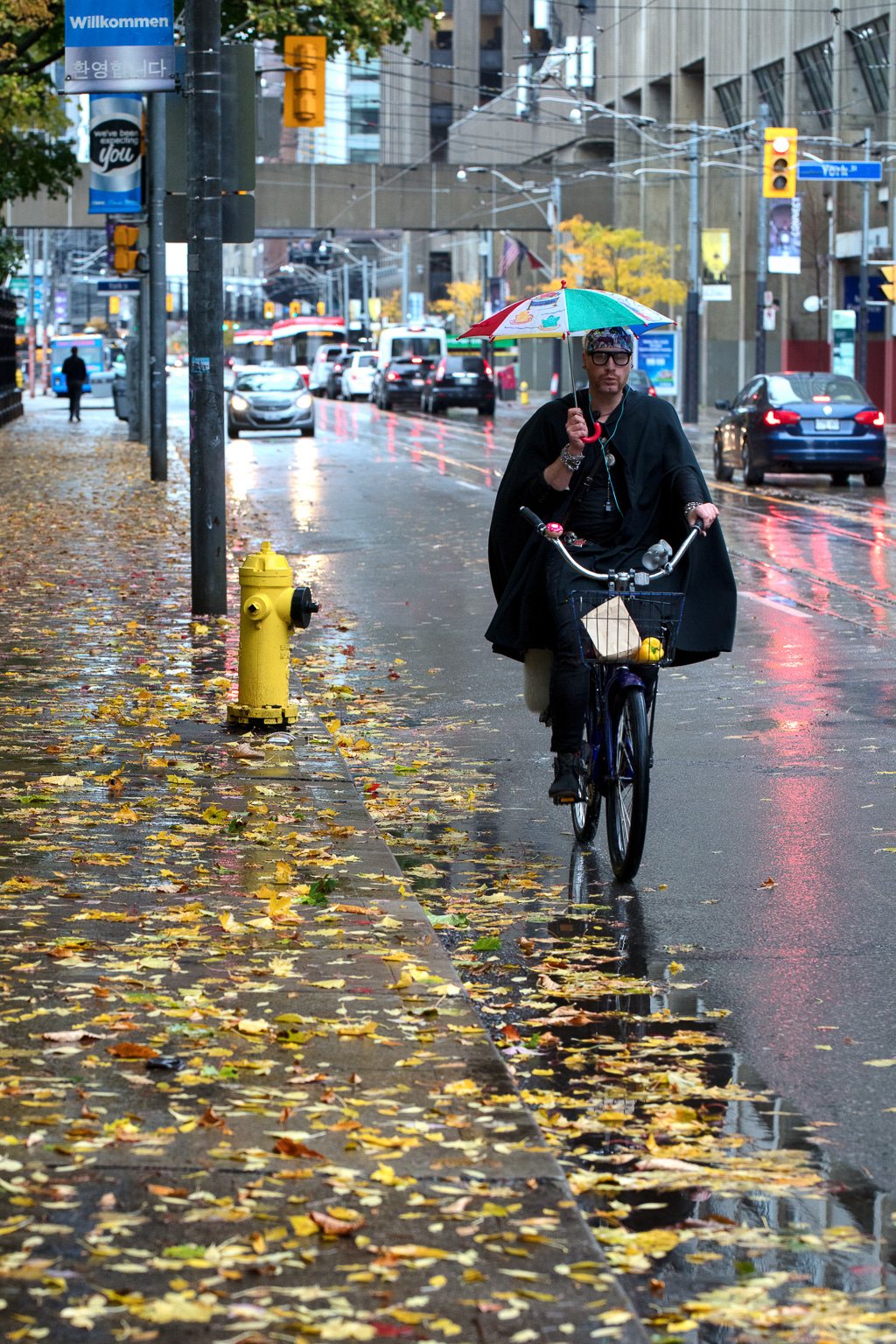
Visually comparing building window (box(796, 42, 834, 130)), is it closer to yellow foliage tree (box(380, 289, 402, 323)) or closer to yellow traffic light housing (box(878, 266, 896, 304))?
yellow traffic light housing (box(878, 266, 896, 304))

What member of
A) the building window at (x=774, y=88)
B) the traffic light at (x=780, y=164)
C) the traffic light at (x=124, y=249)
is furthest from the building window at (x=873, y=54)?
the traffic light at (x=124, y=249)

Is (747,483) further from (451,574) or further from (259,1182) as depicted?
(259,1182)

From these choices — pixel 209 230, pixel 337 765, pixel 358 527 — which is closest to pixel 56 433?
pixel 358 527

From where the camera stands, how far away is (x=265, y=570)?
30.9 feet

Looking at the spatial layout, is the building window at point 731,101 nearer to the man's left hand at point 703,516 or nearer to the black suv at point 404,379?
the black suv at point 404,379

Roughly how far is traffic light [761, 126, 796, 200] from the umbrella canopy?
2832cm

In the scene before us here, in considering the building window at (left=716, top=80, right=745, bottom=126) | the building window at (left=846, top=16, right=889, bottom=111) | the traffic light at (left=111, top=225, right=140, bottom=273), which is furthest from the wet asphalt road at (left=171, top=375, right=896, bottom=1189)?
the building window at (left=716, top=80, right=745, bottom=126)

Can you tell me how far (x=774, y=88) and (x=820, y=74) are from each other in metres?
4.02

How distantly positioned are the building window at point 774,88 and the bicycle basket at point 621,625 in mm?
59254

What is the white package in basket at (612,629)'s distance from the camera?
22.6 feet

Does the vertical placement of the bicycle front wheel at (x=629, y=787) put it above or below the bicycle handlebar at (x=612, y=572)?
below

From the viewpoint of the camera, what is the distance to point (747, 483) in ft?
92.8

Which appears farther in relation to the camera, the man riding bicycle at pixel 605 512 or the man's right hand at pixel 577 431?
the man riding bicycle at pixel 605 512

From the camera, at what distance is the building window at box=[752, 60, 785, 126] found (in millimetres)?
63406
